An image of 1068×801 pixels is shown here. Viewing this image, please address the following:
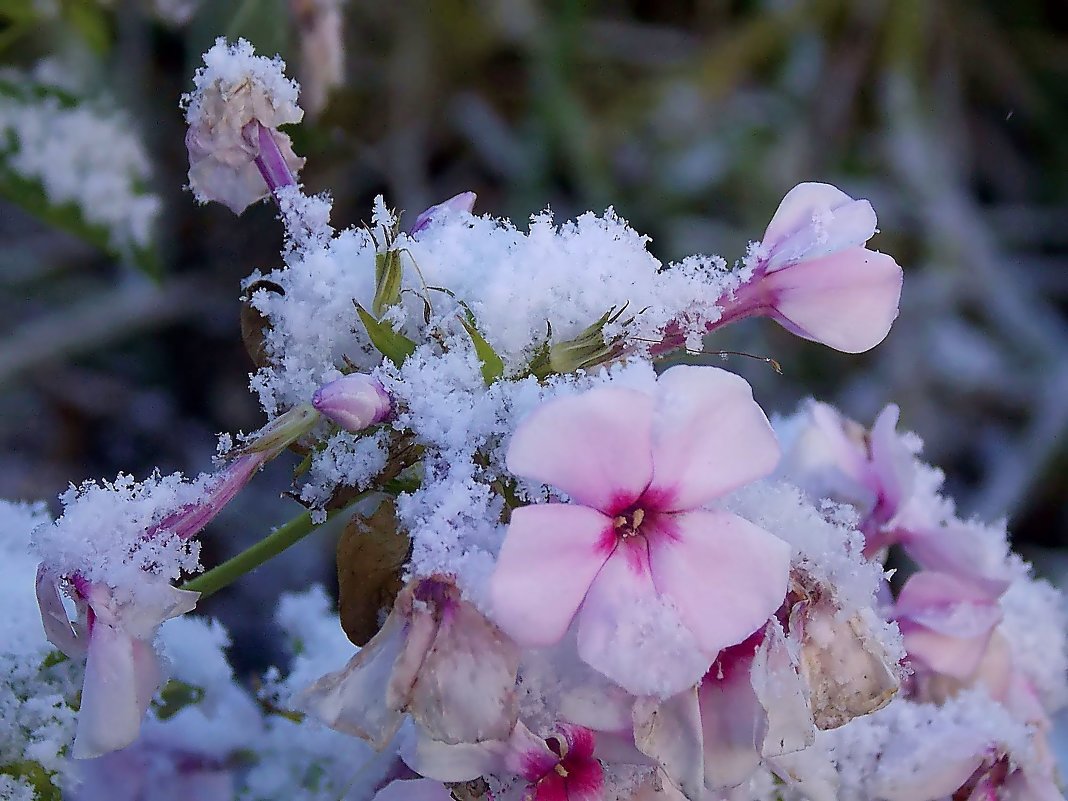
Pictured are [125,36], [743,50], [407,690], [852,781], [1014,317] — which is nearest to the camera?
[407,690]

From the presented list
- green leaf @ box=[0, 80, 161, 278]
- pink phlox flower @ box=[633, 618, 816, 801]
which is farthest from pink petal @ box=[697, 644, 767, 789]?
green leaf @ box=[0, 80, 161, 278]

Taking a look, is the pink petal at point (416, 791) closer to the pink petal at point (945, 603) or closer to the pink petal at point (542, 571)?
the pink petal at point (542, 571)

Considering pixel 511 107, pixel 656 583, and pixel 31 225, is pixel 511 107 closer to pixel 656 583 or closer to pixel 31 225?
pixel 31 225

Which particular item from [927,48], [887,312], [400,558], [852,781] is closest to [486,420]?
[400,558]

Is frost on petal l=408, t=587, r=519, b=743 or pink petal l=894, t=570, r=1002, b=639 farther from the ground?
pink petal l=894, t=570, r=1002, b=639

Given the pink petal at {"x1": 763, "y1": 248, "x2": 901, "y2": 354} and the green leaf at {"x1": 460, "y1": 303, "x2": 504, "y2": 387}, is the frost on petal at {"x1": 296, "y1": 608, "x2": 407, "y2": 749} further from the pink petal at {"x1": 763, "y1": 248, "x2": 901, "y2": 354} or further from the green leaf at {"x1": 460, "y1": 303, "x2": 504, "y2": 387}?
the pink petal at {"x1": 763, "y1": 248, "x2": 901, "y2": 354}

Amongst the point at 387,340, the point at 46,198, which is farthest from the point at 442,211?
the point at 46,198
